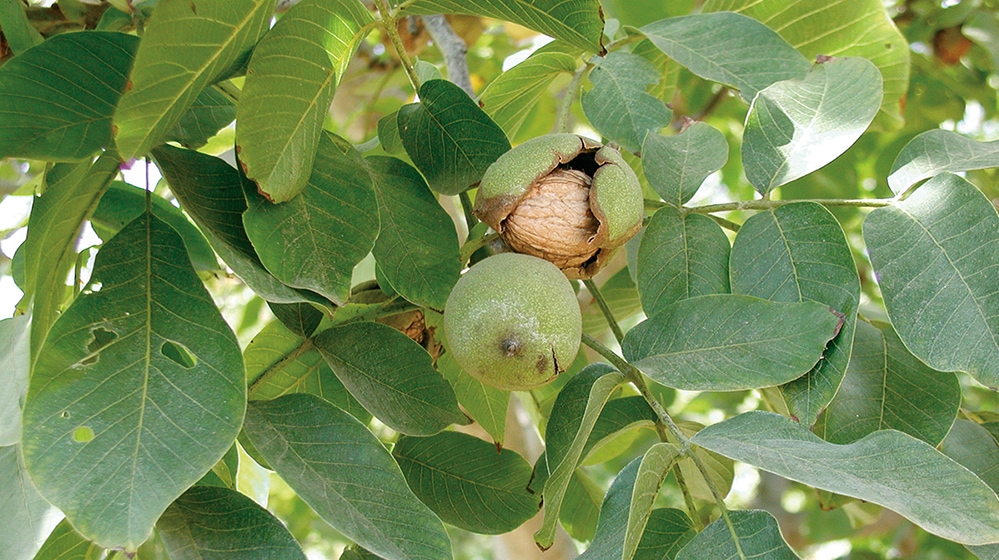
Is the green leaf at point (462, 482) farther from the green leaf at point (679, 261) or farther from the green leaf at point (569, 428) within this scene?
the green leaf at point (679, 261)

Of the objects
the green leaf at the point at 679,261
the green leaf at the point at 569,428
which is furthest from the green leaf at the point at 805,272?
the green leaf at the point at 569,428

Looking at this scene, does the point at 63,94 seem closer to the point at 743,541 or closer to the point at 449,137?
the point at 449,137

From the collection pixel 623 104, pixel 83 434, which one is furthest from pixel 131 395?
pixel 623 104

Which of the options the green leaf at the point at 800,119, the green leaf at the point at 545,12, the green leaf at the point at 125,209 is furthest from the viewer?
the green leaf at the point at 125,209

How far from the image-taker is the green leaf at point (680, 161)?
949mm

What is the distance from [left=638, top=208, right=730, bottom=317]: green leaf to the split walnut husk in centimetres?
4

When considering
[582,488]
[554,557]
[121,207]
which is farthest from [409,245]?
[554,557]

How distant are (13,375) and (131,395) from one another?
0.15 m

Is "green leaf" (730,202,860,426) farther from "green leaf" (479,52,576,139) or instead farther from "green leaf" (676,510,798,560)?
"green leaf" (479,52,576,139)

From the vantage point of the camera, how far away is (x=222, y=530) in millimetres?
719

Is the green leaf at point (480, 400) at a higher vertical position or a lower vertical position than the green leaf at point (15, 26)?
lower

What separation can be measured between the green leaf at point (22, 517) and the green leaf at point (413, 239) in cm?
36

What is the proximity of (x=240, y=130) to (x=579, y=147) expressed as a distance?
1.14 ft

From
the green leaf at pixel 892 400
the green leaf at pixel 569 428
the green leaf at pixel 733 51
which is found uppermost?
the green leaf at pixel 733 51
